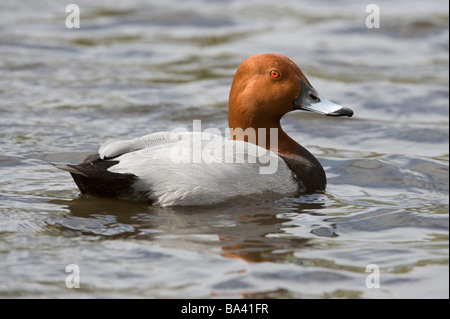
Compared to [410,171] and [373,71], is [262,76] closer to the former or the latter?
[410,171]

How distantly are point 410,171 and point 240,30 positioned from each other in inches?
263

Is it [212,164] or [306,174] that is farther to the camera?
[306,174]

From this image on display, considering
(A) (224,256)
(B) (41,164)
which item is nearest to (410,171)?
(A) (224,256)

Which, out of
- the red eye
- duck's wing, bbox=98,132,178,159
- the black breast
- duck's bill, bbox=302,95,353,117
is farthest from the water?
the red eye

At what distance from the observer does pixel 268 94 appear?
679 centimetres

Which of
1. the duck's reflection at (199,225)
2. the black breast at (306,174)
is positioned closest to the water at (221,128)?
the duck's reflection at (199,225)

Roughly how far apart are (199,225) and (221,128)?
3387 millimetres

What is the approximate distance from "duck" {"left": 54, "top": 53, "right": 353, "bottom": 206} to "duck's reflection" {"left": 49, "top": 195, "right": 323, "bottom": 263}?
0.11m

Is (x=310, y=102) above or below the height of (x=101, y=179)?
above

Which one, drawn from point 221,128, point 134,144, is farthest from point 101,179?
point 221,128

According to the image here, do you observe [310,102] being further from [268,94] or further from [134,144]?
[134,144]

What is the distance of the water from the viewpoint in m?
5.20

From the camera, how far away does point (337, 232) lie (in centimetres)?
602

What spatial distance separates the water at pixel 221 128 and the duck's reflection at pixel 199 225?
0.06 ft
